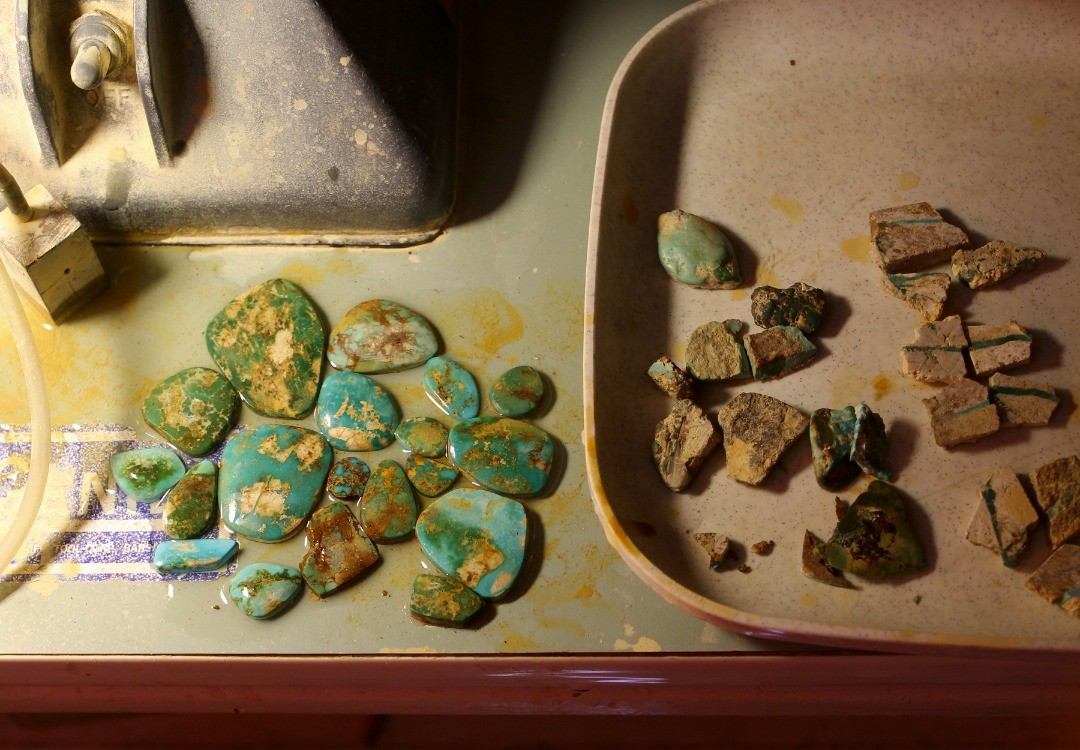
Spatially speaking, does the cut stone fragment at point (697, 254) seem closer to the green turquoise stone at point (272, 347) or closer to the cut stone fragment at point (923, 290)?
the cut stone fragment at point (923, 290)

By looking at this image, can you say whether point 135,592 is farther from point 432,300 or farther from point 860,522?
point 860,522

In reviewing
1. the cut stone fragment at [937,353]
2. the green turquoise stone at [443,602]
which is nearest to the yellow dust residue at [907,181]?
the cut stone fragment at [937,353]

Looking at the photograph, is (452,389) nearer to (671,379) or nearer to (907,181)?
(671,379)

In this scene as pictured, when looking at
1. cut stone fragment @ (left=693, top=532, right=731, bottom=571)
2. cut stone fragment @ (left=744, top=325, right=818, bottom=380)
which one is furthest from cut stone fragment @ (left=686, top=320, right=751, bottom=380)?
cut stone fragment @ (left=693, top=532, right=731, bottom=571)

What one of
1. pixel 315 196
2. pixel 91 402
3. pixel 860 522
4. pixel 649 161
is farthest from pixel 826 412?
pixel 91 402

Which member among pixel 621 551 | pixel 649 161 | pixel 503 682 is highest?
pixel 649 161
